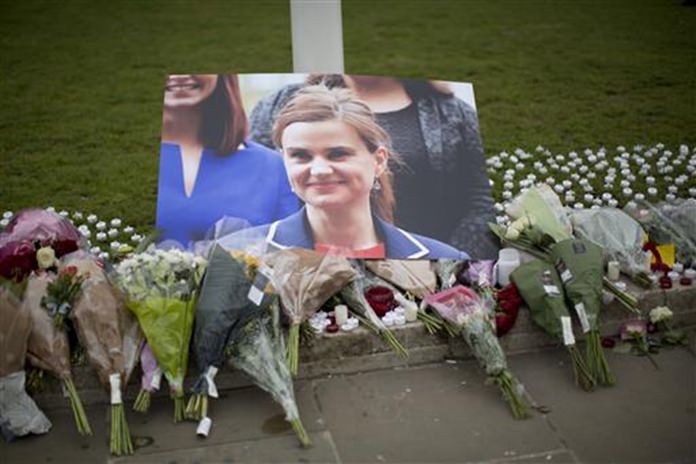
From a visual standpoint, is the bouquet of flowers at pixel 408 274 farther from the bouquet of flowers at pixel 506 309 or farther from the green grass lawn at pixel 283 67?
the green grass lawn at pixel 283 67

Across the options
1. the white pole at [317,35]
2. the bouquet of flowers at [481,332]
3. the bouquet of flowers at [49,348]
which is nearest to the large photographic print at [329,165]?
the white pole at [317,35]

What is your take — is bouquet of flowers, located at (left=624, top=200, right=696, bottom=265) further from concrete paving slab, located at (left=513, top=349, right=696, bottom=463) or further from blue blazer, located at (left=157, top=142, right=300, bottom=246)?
blue blazer, located at (left=157, top=142, right=300, bottom=246)

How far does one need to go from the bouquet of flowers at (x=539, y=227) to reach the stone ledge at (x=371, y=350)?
12 cm

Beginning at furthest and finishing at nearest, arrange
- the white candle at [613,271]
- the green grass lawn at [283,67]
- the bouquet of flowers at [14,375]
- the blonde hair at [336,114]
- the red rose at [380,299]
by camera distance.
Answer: the green grass lawn at [283,67], the blonde hair at [336,114], the white candle at [613,271], the red rose at [380,299], the bouquet of flowers at [14,375]

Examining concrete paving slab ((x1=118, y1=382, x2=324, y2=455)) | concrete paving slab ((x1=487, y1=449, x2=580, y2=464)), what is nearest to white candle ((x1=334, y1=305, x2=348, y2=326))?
concrete paving slab ((x1=118, y1=382, x2=324, y2=455))

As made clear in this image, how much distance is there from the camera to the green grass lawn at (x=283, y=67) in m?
7.83

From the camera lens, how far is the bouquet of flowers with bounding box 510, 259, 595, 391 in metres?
4.89

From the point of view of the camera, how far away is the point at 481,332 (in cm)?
488

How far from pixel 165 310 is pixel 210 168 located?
4.92 feet

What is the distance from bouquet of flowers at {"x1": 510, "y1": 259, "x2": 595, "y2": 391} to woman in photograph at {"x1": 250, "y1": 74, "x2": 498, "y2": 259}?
43cm

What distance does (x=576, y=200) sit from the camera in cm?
687

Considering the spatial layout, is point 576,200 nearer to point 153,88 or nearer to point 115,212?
point 115,212

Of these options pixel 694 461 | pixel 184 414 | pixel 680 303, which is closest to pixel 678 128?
pixel 680 303

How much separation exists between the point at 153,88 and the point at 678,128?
191 inches
